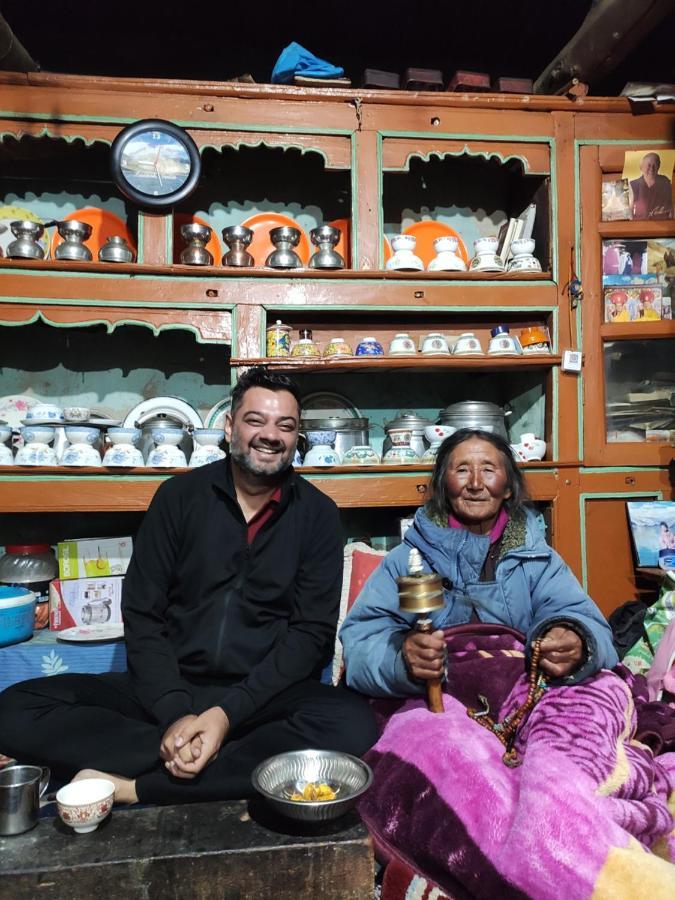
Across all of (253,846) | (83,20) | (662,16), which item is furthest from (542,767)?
(83,20)

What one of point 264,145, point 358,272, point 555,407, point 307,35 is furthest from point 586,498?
point 307,35

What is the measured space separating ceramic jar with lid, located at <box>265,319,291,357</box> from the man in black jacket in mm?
939

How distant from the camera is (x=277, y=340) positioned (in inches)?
120

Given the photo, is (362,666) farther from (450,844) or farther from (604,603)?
(604,603)

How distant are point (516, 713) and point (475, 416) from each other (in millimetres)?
1752

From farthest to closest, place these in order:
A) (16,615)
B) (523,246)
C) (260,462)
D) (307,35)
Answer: (307,35) → (523,246) → (16,615) → (260,462)

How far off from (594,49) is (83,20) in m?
2.58

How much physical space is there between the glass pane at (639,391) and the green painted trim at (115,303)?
1.93 meters

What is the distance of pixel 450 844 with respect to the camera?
51.2 inches

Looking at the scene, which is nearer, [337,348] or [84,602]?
[84,602]

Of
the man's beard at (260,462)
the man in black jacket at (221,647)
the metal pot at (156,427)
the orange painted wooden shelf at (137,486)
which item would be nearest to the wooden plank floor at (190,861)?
the man in black jacket at (221,647)

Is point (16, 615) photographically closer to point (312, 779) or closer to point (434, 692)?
point (312, 779)

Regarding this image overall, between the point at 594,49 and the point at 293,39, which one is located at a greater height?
the point at 293,39

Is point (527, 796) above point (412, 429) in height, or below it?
below
